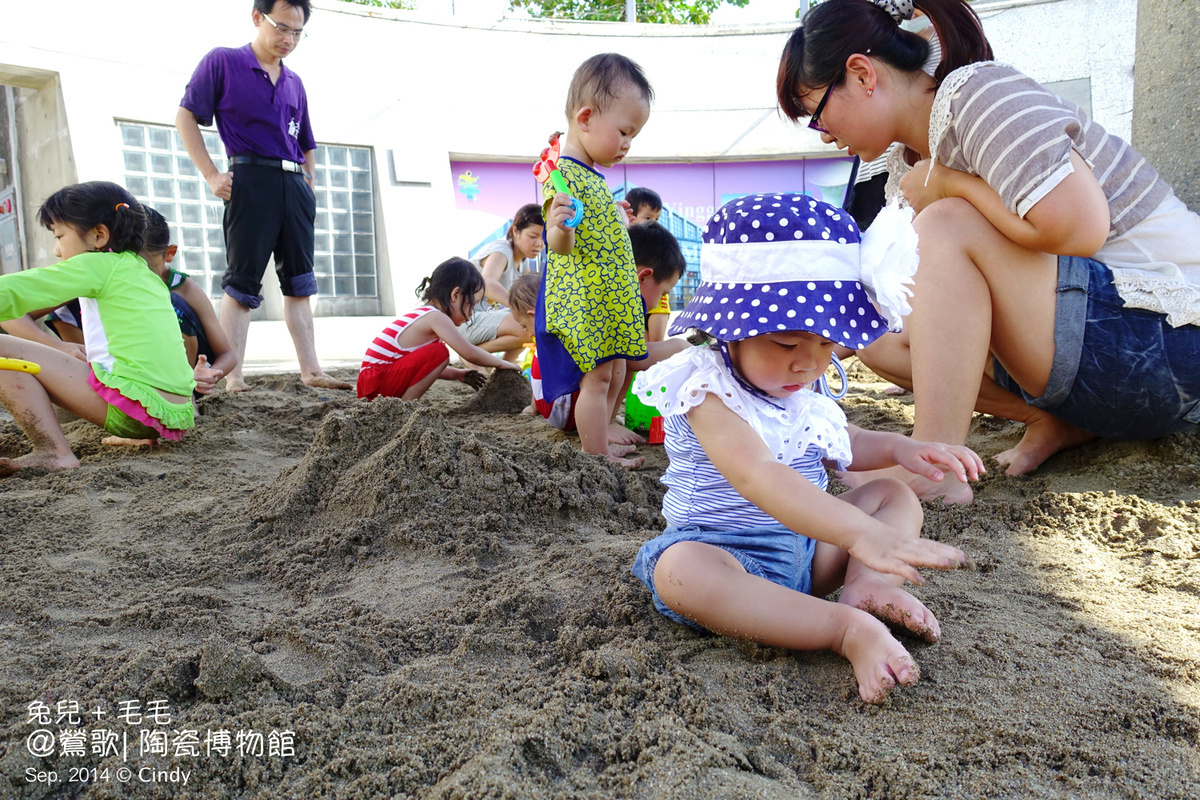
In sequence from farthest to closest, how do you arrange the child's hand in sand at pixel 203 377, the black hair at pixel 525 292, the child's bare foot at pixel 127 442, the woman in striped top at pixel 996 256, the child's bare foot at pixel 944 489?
the black hair at pixel 525 292 < the child's hand in sand at pixel 203 377 < the child's bare foot at pixel 127 442 < the child's bare foot at pixel 944 489 < the woman in striped top at pixel 996 256

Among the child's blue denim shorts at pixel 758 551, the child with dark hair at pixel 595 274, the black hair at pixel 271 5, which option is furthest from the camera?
the black hair at pixel 271 5

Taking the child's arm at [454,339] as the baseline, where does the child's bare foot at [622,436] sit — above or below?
below

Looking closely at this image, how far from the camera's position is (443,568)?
74.4 inches

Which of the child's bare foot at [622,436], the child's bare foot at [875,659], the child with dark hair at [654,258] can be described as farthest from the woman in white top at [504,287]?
the child's bare foot at [875,659]

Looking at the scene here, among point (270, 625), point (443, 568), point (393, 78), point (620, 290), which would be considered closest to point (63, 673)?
point (270, 625)

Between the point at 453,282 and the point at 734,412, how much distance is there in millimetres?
3267

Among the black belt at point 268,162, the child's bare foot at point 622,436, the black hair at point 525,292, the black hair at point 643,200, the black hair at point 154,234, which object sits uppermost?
the black belt at point 268,162

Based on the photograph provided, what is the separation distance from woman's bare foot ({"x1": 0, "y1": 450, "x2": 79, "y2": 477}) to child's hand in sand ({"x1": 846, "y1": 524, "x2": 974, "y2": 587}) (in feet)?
9.16

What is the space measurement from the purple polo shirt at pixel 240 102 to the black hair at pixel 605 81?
2.10 meters

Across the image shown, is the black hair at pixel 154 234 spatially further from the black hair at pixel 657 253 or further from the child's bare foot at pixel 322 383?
the black hair at pixel 657 253

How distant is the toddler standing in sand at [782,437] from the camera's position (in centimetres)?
134

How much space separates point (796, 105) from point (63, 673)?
80.9 inches

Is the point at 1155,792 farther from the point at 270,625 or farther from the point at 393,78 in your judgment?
the point at 393,78

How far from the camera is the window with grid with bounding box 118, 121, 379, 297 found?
379 inches
